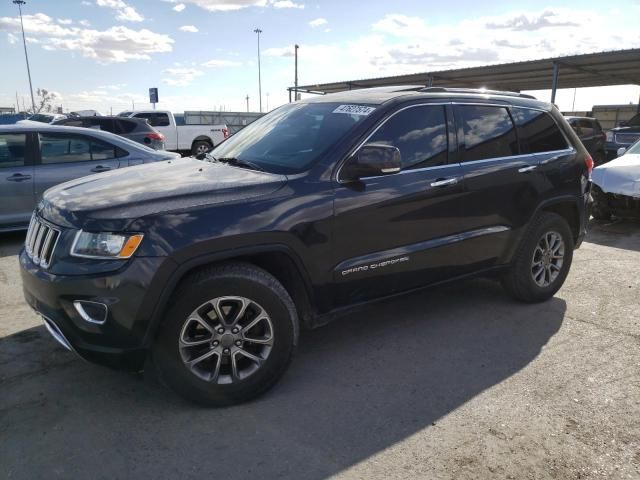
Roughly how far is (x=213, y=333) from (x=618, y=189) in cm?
708

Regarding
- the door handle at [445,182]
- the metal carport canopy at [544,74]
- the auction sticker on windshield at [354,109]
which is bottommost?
the door handle at [445,182]

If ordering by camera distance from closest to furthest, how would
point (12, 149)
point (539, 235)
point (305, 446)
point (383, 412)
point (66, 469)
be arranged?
point (66, 469) < point (305, 446) < point (383, 412) < point (539, 235) < point (12, 149)

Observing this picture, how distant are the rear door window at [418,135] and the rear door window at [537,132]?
94cm

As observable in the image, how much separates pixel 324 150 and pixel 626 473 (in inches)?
93.8

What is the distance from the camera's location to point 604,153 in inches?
630

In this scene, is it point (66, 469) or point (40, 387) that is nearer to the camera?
point (66, 469)

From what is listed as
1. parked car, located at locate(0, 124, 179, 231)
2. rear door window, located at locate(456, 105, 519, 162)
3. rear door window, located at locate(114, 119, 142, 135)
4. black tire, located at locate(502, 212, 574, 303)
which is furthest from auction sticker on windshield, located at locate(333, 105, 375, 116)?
rear door window, located at locate(114, 119, 142, 135)

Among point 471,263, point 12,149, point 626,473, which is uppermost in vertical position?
point 12,149

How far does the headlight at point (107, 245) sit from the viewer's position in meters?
2.60

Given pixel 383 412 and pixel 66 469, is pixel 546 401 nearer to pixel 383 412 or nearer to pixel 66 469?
pixel 383 412

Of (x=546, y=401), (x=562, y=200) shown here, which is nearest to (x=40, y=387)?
(x=546, y=401)

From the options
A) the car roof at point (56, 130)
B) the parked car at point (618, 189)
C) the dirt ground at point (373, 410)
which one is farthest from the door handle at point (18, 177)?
the parked car at point (618, 189)

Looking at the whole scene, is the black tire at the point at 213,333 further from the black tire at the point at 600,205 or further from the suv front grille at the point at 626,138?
the suv front grille at the point at 626,138

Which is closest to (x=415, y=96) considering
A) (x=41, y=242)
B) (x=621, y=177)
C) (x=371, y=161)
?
(x=371, y=161)
